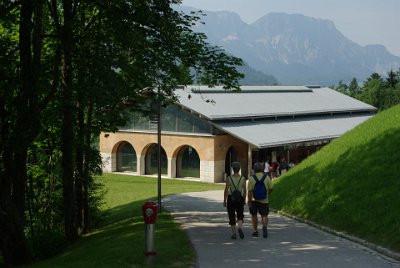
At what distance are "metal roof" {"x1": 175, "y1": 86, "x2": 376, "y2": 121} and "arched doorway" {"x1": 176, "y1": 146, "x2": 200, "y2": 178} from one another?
3659 mm

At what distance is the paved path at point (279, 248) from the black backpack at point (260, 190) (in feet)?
3.20

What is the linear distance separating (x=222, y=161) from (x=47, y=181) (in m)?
19.8

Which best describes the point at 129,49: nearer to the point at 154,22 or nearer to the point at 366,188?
the point at 154,22

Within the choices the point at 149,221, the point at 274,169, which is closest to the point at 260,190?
the point at 149,221

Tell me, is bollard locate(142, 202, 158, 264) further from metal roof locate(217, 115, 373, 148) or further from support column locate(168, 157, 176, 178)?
support column locate(168, 157, 176, 178)

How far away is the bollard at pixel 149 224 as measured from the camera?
928 centimetres

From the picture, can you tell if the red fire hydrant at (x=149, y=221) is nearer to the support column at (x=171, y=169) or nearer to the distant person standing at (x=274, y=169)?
the distant person standing at (x=274, y=169)

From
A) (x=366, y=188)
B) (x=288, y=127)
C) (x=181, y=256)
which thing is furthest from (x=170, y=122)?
(x=181, y=256)

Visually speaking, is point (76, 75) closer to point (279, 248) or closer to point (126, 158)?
point (279, 248)

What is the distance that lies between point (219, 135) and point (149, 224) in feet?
90.1

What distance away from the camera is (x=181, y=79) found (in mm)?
15367

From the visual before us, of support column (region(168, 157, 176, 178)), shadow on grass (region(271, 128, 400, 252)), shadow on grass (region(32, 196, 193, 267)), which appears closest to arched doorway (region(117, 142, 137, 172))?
support column (region(168, 157, 176, 178))

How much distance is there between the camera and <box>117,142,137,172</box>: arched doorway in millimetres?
42344

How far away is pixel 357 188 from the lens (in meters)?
14.1
